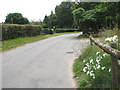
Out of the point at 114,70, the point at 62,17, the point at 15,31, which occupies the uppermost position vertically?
the point at 62,17

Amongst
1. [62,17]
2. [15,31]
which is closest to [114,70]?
[15,31]

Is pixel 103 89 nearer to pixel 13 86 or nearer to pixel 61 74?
pixel 61 74

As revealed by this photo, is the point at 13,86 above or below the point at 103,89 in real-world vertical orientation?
below

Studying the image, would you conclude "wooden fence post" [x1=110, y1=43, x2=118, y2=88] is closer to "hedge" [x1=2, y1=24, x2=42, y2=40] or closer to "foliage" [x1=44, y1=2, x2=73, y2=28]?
"hedge" [x1=2, y1=24, x2=42, y2=40]

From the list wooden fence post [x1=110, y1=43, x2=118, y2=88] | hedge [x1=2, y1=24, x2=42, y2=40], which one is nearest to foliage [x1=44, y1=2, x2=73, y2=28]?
hedge [x1=2, y1=24, x2=42, y2=40]

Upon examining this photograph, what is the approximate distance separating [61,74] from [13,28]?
15218mm

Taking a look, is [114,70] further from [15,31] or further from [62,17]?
[62,17]

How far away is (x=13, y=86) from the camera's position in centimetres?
440

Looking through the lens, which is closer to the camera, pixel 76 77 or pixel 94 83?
pixel 94 83

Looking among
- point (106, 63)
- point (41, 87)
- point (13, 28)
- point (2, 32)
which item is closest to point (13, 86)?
point (41, 87)

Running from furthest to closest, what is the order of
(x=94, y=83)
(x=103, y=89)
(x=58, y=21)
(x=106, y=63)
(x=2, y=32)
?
(x=58, y=21)
(x=2, y=32)
(x=106, y=63)
(x=94, y=83)
(x=103, y=89)

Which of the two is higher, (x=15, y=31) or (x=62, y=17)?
(x=62, y=17)

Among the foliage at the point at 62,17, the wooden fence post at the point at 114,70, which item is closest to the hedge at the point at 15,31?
the wooden fence post at the point at 114,70

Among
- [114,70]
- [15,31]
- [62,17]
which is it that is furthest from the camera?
[62,17]
